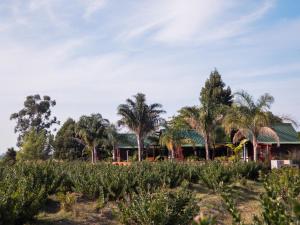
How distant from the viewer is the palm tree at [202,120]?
3253 cm

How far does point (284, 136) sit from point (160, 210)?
3092 cm

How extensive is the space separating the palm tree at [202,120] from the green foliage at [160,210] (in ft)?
74.4

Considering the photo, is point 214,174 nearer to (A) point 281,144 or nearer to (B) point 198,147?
(A) point 281,144

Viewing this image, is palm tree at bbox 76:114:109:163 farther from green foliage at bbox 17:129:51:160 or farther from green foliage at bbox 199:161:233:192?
green foliage at bbox 199:161:233:192

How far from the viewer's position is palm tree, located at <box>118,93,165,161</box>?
118 ft

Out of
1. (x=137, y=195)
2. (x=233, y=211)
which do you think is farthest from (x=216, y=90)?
(x=233, y=211)

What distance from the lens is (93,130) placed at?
138 feet

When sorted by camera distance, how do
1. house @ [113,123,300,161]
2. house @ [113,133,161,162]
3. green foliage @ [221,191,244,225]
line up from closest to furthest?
green foliage @ [221,191,244,225]
house @ [113,123,300,161]
house @ [113,133,161,162]

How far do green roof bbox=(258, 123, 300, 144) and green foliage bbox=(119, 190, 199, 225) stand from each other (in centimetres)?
2786

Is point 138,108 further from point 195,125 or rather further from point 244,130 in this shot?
point 244,130

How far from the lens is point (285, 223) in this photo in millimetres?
3178

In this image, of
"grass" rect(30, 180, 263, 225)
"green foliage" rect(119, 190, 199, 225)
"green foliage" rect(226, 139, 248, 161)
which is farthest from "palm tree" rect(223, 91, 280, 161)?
"green foliage" rect(119, 190, 199, 225)

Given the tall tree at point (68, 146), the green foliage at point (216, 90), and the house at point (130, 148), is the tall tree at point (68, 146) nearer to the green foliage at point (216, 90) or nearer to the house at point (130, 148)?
the house at point (130, 148)

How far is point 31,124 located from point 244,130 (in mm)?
47449
